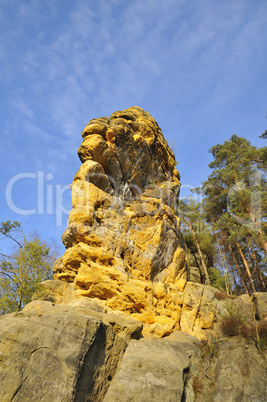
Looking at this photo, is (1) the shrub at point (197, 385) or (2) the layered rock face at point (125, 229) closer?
(1) the shrub at point (197, 385)

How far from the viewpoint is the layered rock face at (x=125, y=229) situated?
1221 cm

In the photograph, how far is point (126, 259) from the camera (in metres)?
13.8

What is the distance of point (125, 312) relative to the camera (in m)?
11.8

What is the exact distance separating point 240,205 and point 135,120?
10994mm

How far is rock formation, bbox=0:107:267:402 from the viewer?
290 inches

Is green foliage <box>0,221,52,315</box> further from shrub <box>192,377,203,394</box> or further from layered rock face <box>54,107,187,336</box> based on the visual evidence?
shrub <box>192,377,203,394</box>

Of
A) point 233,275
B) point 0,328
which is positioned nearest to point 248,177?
point 233,275

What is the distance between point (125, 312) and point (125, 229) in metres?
4.49

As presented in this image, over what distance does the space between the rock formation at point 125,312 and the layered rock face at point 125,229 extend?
0.19 feet

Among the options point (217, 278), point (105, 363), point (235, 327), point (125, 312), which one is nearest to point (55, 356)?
point (105, 363)

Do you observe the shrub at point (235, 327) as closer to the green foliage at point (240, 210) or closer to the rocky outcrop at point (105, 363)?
the rocky outcrop at point (105, 363)

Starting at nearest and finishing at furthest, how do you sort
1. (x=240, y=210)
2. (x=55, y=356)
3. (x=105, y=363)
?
(x=55, y=356)
(x=105, y=363)
(x=240, y=210)

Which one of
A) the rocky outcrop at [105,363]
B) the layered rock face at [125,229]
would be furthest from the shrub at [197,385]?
the layered rock face at [125,229]

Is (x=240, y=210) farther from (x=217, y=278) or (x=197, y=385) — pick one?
(x=197, y=385)
